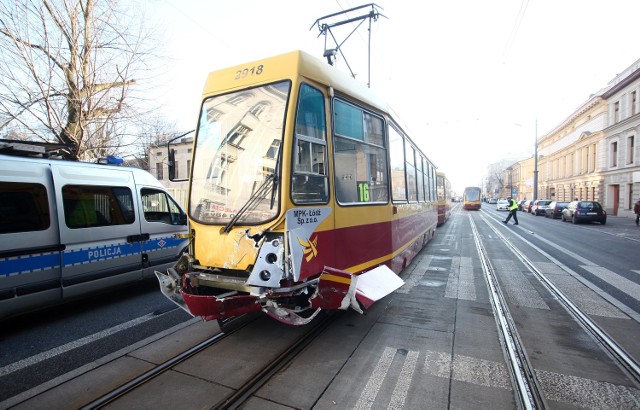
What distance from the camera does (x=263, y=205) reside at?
12.3 feet

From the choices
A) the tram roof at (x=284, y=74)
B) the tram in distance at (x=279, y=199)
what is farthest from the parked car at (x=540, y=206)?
the tram roof at (x=284, y=74)

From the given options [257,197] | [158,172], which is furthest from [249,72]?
[158,172]

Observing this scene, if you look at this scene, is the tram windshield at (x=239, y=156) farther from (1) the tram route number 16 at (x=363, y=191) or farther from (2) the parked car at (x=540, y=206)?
(2) the parked car at (x=540, y=206)

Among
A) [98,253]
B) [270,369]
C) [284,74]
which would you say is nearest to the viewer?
[270,369]

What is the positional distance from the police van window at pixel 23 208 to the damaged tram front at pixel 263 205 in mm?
2480

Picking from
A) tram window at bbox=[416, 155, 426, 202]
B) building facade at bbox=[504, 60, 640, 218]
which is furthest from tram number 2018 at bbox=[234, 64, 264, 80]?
building facade at bbox=[504, 60, 640, 218]

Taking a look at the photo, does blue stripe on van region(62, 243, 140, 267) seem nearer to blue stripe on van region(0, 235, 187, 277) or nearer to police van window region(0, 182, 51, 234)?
blue stripe on van region(0, 235, 187, 277)

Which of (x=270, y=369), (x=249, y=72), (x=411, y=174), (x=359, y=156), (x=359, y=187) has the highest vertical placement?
(x=249, y=72)

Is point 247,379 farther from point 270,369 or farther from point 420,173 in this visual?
point 420,173

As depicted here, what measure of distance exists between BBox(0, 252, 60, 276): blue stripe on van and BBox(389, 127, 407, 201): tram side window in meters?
5.44

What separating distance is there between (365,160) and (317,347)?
2.64 m

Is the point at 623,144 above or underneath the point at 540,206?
above

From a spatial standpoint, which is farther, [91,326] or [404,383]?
[91,326]

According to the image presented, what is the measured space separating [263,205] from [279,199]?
222 mm
